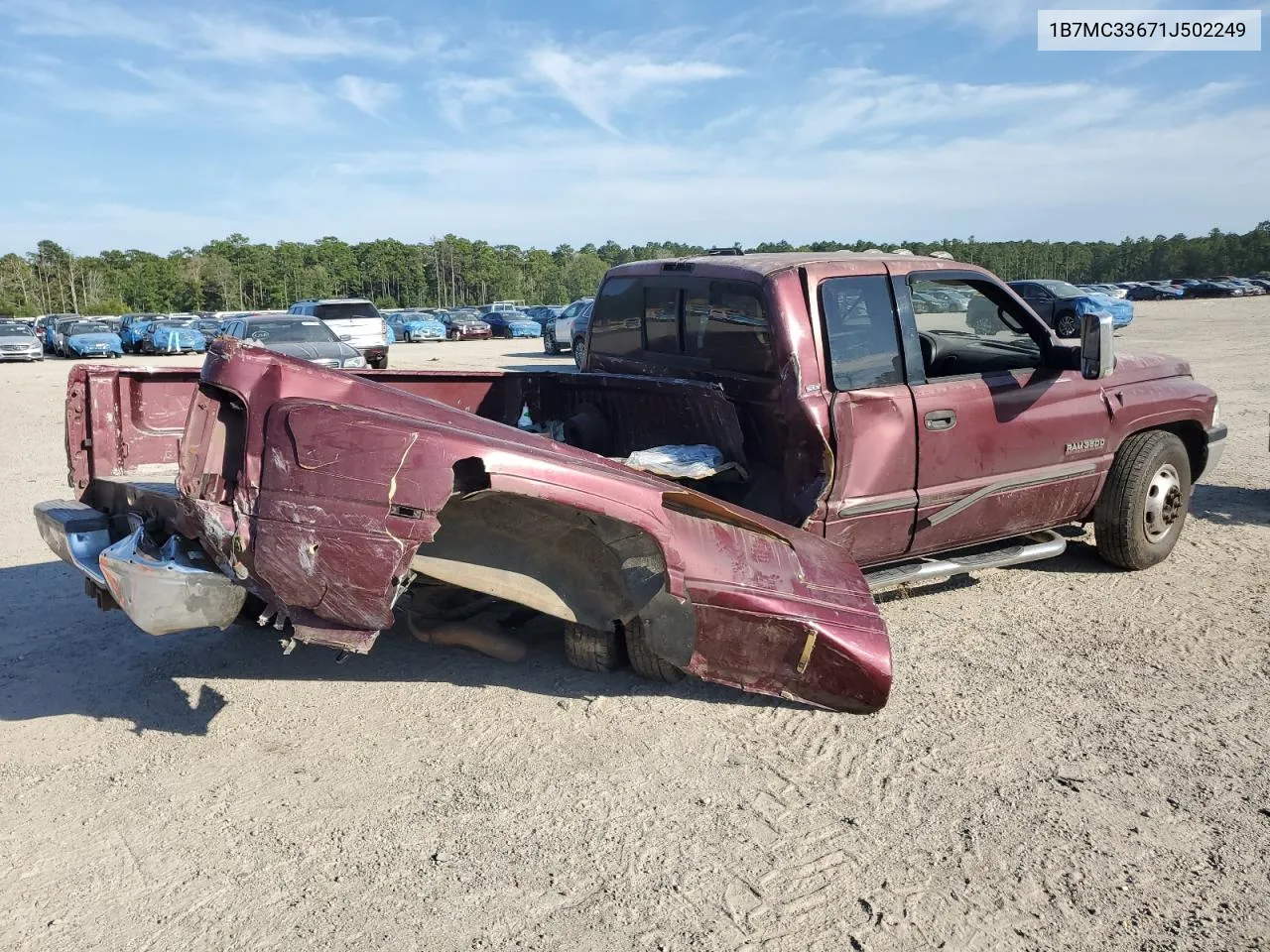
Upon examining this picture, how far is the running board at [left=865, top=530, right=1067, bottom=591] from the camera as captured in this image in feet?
15.4

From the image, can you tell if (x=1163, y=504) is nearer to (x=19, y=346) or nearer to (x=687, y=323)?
(x=687, y=323)

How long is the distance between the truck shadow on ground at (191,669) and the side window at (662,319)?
5.68ft

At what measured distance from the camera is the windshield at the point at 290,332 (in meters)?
16.6

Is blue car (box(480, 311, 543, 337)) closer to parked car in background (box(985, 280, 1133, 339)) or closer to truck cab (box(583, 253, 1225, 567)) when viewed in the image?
parked car in background (box(985, 280, 1133, 339))

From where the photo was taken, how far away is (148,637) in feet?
16.1

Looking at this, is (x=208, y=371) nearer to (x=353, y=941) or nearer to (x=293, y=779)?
(x=293, y=779)

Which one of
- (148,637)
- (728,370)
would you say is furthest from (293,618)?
(728,370)

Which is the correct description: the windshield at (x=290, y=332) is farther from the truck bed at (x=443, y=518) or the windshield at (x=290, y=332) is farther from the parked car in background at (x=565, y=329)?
the truck bed at (x=443, y=518)

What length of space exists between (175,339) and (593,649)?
3208 cm

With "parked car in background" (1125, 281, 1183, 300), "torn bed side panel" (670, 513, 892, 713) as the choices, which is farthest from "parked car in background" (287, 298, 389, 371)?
"parked car in background" (1125, 281, 1183, 300)

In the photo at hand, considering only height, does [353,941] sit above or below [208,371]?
below

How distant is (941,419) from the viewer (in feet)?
15.7

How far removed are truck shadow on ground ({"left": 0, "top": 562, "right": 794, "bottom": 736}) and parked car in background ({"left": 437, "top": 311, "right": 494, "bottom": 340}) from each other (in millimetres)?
37352

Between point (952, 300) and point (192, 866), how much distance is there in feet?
14.9
